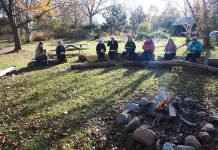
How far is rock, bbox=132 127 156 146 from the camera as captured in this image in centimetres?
518

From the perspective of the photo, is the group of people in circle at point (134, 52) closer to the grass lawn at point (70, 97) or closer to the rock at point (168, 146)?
the grass lawn at point (70, 97)

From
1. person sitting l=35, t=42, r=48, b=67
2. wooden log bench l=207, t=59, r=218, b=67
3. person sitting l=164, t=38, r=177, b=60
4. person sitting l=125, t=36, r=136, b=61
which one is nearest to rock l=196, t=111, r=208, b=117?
wooden log bench l=207, t=59, r=218, b=67

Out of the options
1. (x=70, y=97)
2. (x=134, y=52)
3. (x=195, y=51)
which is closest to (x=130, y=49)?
(x=134, y=52)

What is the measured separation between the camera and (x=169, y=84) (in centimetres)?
909

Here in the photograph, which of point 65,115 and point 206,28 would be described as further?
point 206,28

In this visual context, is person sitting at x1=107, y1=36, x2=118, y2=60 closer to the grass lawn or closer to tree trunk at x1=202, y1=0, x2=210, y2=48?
the grass lawn

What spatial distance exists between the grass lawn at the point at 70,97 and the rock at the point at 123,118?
538 millimetres

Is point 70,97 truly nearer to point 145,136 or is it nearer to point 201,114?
point 145,136

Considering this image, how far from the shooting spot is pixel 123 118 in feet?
19.9

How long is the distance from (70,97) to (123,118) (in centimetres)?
245

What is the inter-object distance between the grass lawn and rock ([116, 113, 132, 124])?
0.54 m

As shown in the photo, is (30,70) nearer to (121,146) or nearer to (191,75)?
(191,75)

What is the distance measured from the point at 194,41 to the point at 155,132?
787 centimetres

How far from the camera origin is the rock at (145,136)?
5.18 meters
